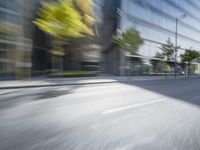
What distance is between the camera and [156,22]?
159 ft

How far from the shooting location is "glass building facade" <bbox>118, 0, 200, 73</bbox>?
134 feet

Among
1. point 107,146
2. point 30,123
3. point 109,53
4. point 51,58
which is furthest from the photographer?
point 109,53

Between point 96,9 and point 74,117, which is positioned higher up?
point 96,9

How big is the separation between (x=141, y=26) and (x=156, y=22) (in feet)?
20.5

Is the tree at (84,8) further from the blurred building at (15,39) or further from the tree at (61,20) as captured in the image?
the blurred building at (15,39)

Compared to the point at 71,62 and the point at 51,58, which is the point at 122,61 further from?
the point at 51,58

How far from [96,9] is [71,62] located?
833 centimetres

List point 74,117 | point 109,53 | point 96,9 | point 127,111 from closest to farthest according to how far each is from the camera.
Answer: point 74,117 < point 127,111 < point 96,9 < point 109,53

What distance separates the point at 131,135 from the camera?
577 centimetres

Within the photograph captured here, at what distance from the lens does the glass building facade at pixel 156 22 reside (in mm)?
40800

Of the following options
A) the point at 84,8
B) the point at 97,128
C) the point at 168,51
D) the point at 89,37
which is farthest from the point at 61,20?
the point at 168,51

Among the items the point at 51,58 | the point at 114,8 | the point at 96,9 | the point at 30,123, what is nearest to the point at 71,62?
the point at 51,58

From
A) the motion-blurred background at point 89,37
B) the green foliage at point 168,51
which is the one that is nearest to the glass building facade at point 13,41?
the motion-blurred background at point 89,37

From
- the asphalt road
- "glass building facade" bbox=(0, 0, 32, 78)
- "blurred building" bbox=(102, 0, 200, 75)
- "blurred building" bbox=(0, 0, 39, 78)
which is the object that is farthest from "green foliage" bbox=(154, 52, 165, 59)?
the asphalt road
